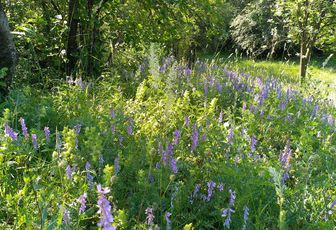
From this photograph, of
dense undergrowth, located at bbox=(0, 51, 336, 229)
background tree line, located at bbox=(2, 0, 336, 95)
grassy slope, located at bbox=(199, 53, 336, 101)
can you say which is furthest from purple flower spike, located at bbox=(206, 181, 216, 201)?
grassy slope, located at bbox=(199, 53, 336, 101)

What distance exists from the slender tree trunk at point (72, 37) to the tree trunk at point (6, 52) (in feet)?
4.78

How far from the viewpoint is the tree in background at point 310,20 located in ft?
27.4

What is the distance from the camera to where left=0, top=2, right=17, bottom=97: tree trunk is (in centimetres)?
369

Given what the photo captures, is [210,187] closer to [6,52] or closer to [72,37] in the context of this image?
[6,52]

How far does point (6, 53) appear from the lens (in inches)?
149

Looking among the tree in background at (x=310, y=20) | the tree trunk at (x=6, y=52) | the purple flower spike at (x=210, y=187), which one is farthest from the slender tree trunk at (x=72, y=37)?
the tree in background at (x=310, y=20)

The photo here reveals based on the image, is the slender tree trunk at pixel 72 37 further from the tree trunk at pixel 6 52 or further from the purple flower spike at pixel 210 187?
the purple flower spike at pixel 210 187

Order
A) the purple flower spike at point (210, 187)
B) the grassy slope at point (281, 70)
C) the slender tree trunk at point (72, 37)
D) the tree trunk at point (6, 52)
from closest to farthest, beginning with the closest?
the purple flower spike at point (210, 187) < the tree trunk at point (6, 52) < the slender tree trunk at point (72, 37) < the grassy slope at point (281, 70)

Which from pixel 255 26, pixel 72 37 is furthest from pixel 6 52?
pixel 255 26

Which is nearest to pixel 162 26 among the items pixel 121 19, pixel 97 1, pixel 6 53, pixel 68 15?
pixel 121 19

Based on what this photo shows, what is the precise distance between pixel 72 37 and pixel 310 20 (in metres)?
5.54

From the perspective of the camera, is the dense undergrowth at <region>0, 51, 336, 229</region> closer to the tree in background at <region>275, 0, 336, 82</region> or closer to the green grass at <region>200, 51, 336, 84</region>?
the green grass at <region>200, 51, 336, 84</region>

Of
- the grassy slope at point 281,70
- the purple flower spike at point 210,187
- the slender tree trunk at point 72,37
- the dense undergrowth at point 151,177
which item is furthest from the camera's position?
the grassy slope at point 281,70

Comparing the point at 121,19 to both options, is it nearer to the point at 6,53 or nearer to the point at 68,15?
the point at 68,15
